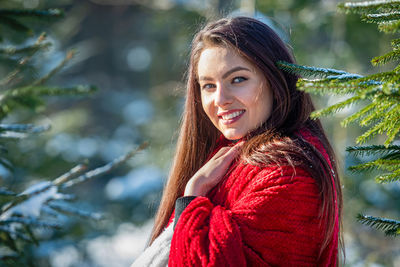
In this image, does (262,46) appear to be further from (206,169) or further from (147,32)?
(147,32)

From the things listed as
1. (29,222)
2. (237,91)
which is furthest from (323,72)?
(29,222)

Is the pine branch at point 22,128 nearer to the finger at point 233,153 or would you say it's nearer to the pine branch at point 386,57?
the finger at point 233,153

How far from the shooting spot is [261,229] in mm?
1482

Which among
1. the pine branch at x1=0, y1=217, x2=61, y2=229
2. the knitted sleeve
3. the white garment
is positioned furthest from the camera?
the pine branch at x1=0, y1=217, x2=61, y2=229

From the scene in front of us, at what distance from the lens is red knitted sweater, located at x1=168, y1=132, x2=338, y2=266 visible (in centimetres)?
145

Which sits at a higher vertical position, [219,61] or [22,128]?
[219,61]

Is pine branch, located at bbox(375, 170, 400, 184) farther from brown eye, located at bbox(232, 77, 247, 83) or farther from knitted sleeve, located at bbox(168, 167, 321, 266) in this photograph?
brown eye, located at bbox(232, 77, 247, 83)

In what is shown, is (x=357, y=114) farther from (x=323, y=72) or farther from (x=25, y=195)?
(x=25, y=195)

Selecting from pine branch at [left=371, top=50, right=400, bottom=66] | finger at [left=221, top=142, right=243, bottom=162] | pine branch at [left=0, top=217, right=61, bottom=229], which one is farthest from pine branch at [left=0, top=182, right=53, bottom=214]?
pine branch at [left=371, top=50, right=400, bottom=66]

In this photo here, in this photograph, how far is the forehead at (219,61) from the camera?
1.75 m

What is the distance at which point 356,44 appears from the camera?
7738mm

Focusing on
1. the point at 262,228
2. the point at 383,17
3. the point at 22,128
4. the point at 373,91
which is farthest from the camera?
the point at 22,128

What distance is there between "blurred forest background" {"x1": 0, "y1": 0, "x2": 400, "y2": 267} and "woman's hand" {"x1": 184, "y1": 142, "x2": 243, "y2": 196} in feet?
1.34

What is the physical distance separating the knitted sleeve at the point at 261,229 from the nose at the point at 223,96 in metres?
0.37
